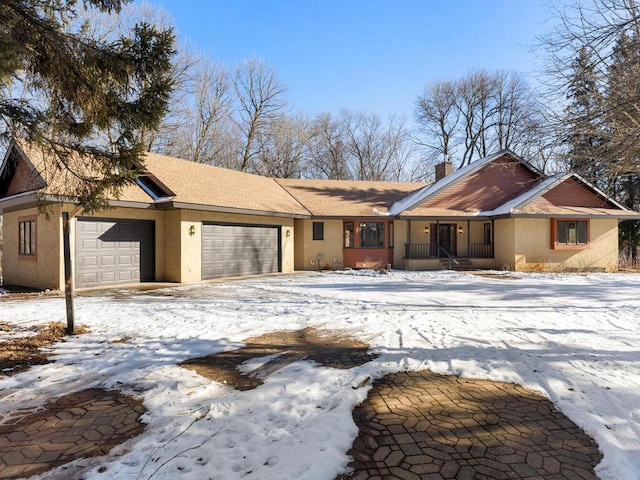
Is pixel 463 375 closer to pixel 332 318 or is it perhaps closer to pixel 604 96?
pixel 332 318

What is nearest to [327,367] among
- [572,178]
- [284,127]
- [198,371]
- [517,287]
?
[198,371]

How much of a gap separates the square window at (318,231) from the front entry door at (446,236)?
20.1ft

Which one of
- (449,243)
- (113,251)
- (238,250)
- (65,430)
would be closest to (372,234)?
(449,243)

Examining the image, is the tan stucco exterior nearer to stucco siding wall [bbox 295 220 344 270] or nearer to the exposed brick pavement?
stucco siding wall [bbox 295 220 344 270]

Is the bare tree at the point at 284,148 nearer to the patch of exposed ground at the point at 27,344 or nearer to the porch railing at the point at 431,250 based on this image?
the porch railing at the point at 431,250

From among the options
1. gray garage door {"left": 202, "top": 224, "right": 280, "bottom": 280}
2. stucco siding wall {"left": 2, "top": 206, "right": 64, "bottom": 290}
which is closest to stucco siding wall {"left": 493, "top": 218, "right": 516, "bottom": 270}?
gray garage door {"left": 202, "top": 224, "right": 280, "bottom": 280}

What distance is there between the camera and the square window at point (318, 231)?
1873 cm

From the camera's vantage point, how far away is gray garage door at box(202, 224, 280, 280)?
1421 centimetres

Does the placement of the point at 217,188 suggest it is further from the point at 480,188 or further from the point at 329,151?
the point at 329,151

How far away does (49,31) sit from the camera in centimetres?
536

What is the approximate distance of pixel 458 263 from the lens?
723 inches

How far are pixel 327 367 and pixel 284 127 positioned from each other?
29.5m

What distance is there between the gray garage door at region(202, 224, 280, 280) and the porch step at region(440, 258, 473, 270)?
8265 millimetres

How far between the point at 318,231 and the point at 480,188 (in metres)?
8.93
